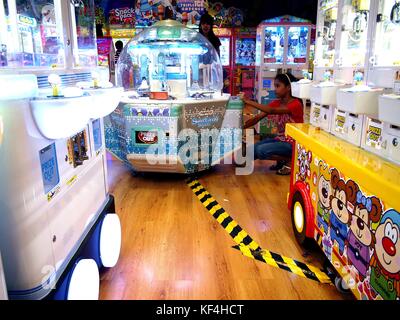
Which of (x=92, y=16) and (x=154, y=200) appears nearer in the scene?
(x=92, y=16)

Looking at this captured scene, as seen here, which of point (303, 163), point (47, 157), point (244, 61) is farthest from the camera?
point (244, 61)

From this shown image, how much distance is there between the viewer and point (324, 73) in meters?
2.51

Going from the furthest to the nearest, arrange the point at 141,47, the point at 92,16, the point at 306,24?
1. the point at 306,24
2. the point at 141,47
3. the point at 92,16

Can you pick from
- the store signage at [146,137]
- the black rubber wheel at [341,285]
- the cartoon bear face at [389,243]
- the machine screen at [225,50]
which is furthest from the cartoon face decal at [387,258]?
the machine screen at [225,50]

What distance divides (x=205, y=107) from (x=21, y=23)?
8.88ft

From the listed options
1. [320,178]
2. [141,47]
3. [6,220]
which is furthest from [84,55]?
[141,47]

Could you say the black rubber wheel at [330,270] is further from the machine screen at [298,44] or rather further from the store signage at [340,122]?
the machine screen at [298,44]

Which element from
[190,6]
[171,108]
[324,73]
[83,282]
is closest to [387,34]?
[324,73]

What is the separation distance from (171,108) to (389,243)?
8.87 feet

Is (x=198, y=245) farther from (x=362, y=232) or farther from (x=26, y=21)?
(x=26, y=21)

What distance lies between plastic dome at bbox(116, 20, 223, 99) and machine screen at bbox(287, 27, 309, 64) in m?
3.05

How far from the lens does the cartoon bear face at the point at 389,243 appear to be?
56.0 inches

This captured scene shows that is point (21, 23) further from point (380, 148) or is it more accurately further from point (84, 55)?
point (380, 148)

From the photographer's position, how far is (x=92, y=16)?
2.53 metres
